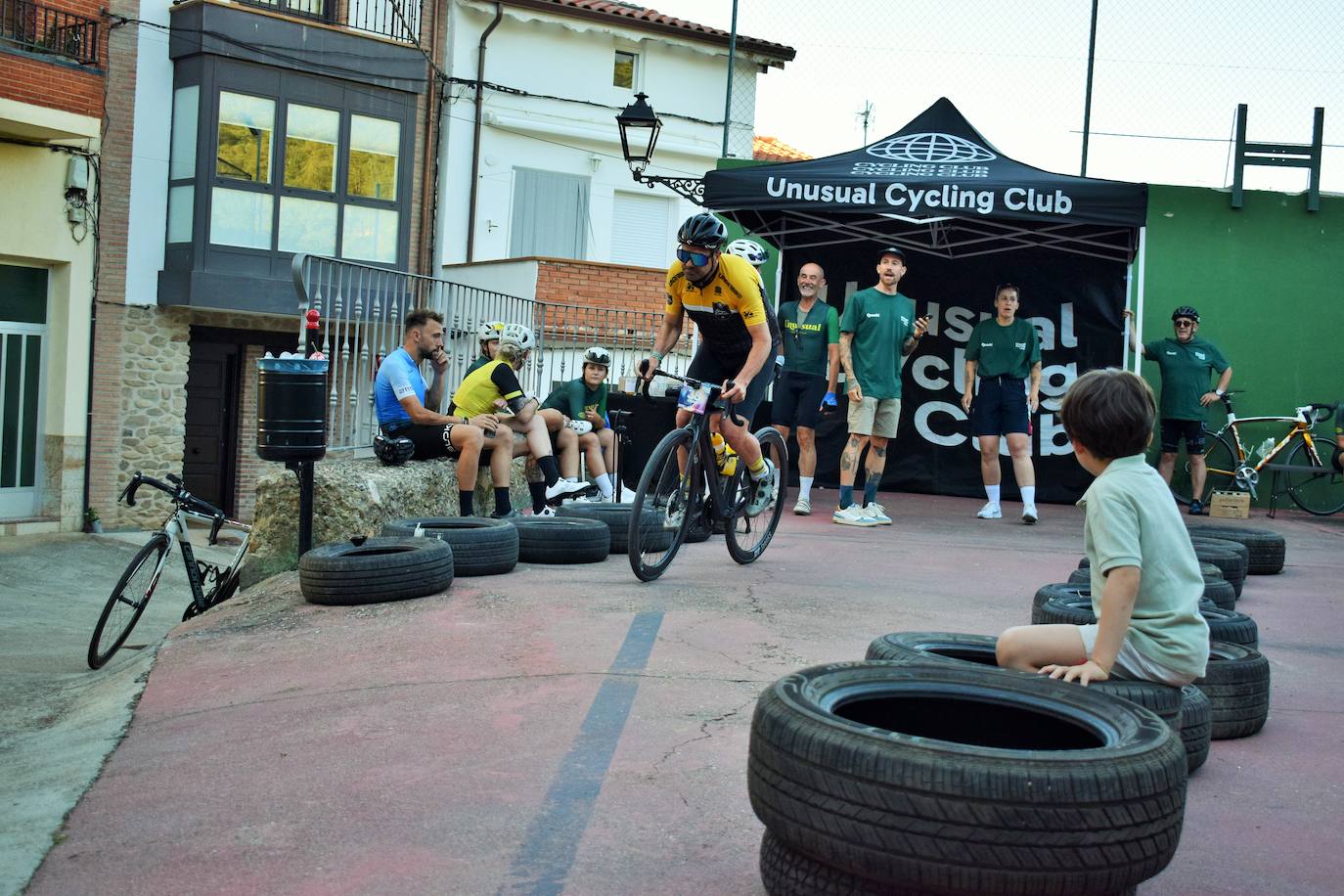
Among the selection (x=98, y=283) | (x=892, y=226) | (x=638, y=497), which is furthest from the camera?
(x=98, y=283)

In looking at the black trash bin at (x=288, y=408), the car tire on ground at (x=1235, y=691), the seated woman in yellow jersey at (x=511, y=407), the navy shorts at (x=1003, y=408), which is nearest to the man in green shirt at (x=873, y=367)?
the navy shorts at (x=1003, y=408)

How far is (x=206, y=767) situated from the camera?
4.18m

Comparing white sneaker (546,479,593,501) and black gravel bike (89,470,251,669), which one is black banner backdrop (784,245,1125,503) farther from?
black gravel bike (89,470,251,669)

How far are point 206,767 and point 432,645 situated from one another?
1.60 meters

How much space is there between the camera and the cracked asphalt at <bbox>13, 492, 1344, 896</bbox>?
A: 3.24 m

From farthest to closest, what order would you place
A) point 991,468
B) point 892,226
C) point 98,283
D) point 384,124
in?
point 384,124, point 98,283, point 892,226, point 991,468

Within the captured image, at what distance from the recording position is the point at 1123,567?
3344 mm

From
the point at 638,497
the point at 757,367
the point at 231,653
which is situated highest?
the point at 757,367

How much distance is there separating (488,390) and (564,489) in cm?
105

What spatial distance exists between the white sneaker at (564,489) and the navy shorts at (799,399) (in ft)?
6.68

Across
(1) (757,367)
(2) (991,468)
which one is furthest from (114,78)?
(1) (757,367)

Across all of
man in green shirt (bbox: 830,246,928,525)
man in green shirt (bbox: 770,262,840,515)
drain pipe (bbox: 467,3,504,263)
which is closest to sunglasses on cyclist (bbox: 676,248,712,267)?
man in green shirt (bbox: 830,246,928,525)

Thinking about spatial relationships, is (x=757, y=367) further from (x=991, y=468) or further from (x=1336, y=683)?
(x=991, y=468)

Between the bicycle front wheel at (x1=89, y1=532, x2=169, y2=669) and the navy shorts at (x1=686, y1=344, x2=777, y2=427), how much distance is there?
369 centimetres
